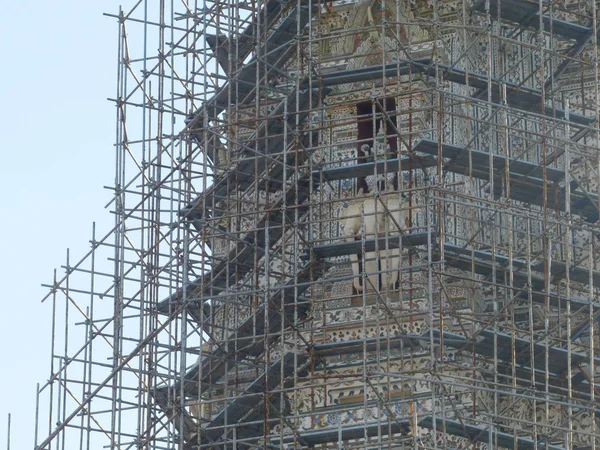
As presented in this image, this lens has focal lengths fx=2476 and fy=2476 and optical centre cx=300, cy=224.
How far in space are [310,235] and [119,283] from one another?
303 centimetres

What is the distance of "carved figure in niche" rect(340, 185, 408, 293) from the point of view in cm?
3189

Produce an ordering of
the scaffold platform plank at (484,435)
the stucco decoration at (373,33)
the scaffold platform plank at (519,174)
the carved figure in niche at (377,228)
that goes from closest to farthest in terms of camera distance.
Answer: the scaffold platform plank at (484,435), the scaffold platform plank at (519,174), the carved figure in niche at (377,228), the stucco decoration at (373,33)

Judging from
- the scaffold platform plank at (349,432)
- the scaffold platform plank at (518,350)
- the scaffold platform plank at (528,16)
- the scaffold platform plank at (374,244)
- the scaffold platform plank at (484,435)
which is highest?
the scaffold platform plank at (528,16)

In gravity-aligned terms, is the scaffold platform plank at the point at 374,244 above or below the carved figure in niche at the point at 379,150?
below

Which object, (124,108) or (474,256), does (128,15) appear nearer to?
(124,108)

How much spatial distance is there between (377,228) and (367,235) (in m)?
1.07

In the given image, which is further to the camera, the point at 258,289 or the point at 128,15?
Answer: the point at 128,15

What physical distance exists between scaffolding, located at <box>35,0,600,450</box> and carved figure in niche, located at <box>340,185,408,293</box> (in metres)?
0.04

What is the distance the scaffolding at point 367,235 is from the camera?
31125 millimetres


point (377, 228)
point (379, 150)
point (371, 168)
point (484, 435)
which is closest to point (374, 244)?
point (377, 228)

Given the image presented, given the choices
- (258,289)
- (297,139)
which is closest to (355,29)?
(297,139)

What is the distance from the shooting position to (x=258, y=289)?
106 ft

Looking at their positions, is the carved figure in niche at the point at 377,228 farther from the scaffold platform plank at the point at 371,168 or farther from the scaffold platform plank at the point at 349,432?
the scaffold platform plank at the point at 349,432

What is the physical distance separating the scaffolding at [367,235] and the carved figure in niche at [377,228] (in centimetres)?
4
